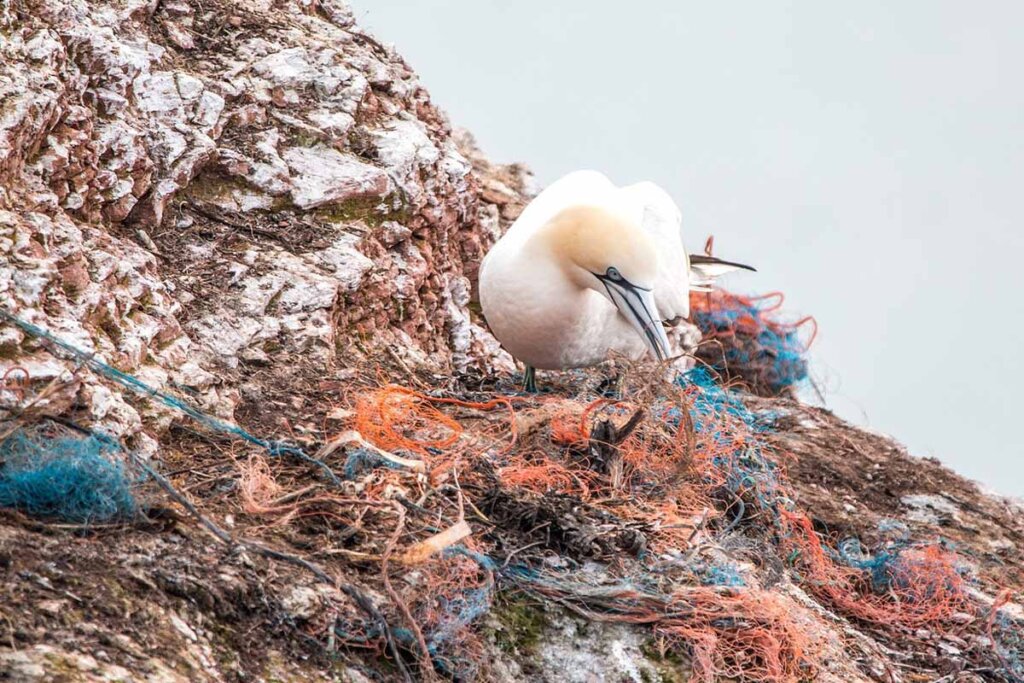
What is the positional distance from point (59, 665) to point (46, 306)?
7.60 feet

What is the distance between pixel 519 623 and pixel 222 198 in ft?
12.7

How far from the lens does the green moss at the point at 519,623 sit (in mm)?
4887

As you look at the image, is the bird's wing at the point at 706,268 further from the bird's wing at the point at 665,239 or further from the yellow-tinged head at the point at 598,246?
the yellow-tinged head at the point at 598,246

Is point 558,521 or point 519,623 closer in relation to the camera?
point 519,623


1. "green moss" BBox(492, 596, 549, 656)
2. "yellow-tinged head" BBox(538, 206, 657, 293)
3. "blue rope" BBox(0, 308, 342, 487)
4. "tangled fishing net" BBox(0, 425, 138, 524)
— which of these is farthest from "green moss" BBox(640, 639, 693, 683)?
"yellow-tinged head" BBox(538, 206, 657, 293)

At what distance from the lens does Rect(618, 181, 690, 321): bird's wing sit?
28.8ft

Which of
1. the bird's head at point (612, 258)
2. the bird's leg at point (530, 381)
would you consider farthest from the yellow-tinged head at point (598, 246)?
the bird's leg at point (530, 381)

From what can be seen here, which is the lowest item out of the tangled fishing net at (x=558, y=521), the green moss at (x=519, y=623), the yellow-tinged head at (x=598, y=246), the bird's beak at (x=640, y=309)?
the green moss at (x=519, y=623)

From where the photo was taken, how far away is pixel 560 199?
8320 millimetres

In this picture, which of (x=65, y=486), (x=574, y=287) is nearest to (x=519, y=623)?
(x=65, y=486)

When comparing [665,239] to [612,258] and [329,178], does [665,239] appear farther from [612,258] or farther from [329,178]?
[329,178]

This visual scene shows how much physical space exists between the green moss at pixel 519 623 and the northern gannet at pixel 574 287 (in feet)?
7.85

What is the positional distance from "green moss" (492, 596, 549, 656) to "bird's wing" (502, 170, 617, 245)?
9.47ft

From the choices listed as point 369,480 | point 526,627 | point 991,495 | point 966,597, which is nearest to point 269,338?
point 369,480
